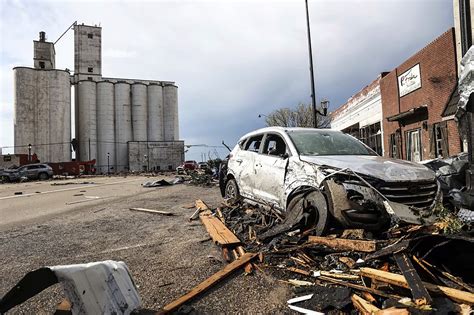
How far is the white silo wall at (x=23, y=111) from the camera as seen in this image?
164 feet

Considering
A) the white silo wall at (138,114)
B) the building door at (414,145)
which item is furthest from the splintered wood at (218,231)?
the white silo wall at (138,114)

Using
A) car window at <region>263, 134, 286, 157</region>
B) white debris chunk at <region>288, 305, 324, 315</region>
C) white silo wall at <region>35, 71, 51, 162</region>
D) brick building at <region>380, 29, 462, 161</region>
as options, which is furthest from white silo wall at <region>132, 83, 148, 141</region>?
white debris chunk at <region>288, 305, 324, 315</region>

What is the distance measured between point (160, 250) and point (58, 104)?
55.6m

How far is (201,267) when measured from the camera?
378 centimetres

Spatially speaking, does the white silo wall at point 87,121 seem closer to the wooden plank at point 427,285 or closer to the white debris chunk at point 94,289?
the white debris chunk at point 94,289

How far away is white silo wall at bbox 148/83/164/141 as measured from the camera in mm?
61719

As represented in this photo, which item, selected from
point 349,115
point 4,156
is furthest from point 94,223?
point 4,156

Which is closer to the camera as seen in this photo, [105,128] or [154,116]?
[105,128]

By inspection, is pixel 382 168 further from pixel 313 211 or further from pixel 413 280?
pixel 413 280

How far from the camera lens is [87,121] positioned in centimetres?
5572

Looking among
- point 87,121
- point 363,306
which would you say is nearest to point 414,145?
point 363,306

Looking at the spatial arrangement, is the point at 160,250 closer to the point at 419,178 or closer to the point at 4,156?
the point at 419,178

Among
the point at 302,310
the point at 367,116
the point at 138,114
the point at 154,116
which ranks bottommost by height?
the point at 302,310

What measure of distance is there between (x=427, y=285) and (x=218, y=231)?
3.19 meters
